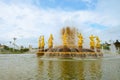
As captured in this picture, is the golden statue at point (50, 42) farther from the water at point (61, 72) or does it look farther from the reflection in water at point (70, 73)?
the reflection in water at point (70, 73)

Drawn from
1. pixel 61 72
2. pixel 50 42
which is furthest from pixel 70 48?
pixel 61 72

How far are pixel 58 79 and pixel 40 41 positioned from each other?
34232 mm

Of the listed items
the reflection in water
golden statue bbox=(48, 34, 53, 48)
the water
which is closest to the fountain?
golden statue bbox=(48, 34, 53, 48)

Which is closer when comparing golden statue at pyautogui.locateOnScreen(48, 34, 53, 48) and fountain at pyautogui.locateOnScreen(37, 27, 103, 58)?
fountain at pyautogui.locateOnScreen(37, 27, 103, 58)

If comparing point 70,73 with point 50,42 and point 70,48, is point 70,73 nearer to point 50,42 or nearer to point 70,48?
point 70,48

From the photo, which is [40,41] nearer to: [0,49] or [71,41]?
[71,41]

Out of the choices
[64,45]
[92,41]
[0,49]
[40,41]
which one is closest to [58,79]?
[64,45]

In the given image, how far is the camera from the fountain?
40.4m

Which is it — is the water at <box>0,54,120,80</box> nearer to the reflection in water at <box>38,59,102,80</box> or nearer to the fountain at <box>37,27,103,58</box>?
the reflection in water at <box>38,59,102,80</box>

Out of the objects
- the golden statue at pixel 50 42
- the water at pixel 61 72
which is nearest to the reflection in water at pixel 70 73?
the water at pixel 61 72

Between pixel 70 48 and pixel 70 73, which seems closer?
pixel 70 73

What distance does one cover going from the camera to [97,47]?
1800 inches

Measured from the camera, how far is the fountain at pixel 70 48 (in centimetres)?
4038

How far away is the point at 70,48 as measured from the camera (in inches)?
1663
